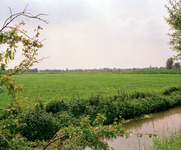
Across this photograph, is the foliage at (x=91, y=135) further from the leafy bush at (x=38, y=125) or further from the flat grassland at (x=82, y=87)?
the leafy bush at (x=38, y=125)

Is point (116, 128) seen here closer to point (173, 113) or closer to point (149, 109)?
point (149, 109)

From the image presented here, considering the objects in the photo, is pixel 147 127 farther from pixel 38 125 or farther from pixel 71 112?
pixel 38 125

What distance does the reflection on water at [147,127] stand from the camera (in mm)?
6423

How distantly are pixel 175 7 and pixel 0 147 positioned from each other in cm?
1664

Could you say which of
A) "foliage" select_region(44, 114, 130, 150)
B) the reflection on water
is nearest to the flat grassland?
"foliage" select_region(44, 114, 130, 150)

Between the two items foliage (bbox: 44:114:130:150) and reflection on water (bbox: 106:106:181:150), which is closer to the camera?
foliage (bbox: 44:114:130:150)

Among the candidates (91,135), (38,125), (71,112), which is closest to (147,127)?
(71,112)

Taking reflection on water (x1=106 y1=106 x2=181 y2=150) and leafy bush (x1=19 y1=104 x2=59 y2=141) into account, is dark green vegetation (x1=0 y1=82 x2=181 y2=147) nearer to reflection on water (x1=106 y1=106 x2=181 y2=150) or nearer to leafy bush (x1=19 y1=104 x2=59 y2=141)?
leafy bush (x1=19 y1=104 x2=59 y2=141)

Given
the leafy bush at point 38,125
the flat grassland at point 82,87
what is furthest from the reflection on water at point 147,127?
the flat grassland at point 82,87

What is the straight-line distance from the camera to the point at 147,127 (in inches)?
336

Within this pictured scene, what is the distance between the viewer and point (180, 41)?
1343cm

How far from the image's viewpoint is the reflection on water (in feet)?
21.1

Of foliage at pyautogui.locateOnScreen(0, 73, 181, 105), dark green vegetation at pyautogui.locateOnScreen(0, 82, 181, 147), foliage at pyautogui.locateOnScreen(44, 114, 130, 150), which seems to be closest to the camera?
foliage at pyautogui.locateOnScreen(44, 114, 130, 150)

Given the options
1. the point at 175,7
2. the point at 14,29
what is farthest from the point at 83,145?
the point at 175,7
